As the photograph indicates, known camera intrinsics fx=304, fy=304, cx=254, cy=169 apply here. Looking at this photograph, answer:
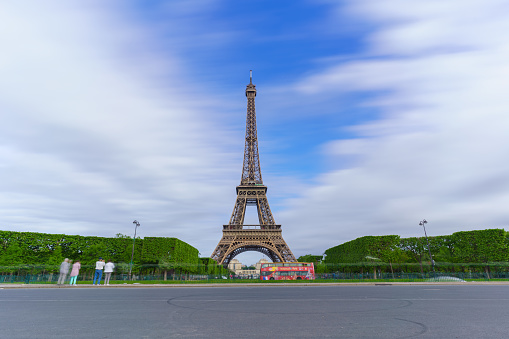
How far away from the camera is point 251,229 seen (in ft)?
181

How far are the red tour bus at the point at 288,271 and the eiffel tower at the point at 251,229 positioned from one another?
10.9m

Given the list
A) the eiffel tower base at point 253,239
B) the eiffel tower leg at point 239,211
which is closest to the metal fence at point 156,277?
the eiffel tower base at point 253,239

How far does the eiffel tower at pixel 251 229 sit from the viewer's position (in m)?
52.2

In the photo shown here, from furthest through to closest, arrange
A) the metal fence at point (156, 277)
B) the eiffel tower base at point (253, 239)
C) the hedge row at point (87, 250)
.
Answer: the eiffel tower base at point (253, 239) < the hedge row at point (87, 250) < the metal fence at point (156, 277)

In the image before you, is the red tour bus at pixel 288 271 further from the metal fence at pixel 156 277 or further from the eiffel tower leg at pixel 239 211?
the eiffel tower leg at pixel 239 211

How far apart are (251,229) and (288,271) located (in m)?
17.5

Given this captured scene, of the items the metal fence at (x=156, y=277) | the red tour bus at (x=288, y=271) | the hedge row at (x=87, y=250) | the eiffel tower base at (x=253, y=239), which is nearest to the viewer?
the metal fence at (x=156, y=277)

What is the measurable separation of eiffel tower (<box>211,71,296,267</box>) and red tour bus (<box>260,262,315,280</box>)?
1090 centimetres

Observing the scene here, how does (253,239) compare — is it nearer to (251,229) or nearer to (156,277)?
(251,229)

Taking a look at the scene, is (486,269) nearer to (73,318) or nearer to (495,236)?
(495,236)

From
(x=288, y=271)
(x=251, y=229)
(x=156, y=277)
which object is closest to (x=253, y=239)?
(x=251, y=229)

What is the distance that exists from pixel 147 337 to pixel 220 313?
2646 millimetres


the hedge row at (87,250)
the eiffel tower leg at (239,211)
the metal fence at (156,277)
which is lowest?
the metal fence at (156,277)

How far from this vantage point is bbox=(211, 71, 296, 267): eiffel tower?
52.2 m
